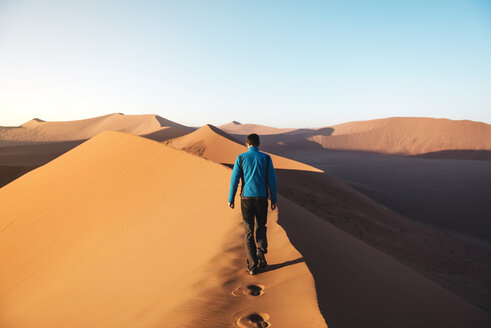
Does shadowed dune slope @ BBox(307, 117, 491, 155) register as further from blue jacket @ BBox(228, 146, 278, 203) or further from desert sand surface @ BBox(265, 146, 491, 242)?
blue jacket @ BBox(228, 146, 278, 203)

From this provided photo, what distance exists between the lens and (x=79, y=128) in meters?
70.7

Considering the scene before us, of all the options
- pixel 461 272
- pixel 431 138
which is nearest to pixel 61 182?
pixel 461 272

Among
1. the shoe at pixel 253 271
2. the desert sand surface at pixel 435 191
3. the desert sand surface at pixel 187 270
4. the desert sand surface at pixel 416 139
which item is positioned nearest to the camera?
the desert sand surface at pixel 187 270

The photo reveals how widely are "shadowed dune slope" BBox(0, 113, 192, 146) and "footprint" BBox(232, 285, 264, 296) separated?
196ft

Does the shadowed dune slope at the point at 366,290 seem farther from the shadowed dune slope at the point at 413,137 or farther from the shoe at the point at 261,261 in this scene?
the shadowed dune slope at the point at 413,137

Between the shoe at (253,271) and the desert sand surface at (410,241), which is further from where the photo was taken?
the desert sand surface at (410,241)

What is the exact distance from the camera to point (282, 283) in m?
2.50

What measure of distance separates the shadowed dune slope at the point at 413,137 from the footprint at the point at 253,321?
5979 cm

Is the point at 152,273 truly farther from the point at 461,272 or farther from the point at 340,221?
the point at 461,272

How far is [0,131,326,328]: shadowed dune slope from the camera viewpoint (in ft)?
7.63

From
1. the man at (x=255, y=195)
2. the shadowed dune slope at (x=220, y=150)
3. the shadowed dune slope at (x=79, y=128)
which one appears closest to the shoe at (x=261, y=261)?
the man at (x=255, y=195)

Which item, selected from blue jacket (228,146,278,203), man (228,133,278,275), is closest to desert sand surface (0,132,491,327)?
man (228,133,278,275)

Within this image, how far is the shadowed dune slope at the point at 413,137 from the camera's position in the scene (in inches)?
2013

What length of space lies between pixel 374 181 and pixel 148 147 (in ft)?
69.3
